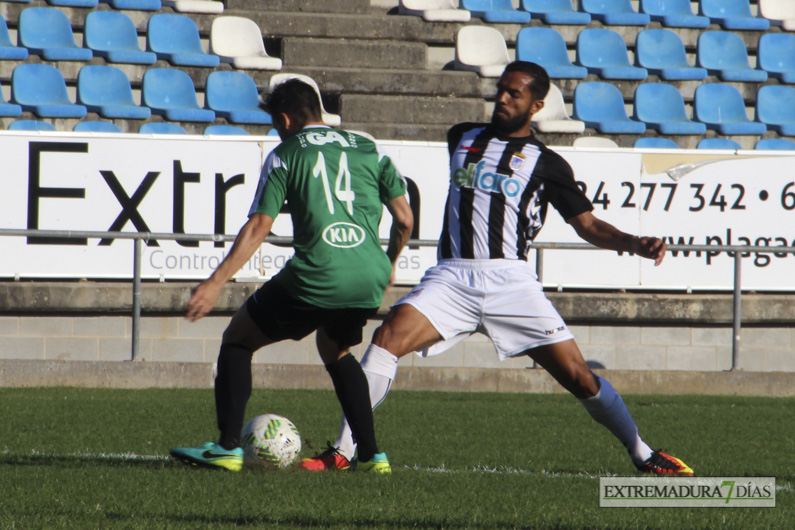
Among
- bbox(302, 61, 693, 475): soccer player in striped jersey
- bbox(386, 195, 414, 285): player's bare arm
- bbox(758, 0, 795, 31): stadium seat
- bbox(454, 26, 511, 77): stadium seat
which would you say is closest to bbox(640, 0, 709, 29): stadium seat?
bbox(758, 0, 795, 31): stadium seat

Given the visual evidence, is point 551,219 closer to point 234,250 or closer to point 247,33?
point 247,33

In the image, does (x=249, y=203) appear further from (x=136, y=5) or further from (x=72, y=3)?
(x=72, y=3)

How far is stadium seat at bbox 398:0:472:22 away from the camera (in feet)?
48.1

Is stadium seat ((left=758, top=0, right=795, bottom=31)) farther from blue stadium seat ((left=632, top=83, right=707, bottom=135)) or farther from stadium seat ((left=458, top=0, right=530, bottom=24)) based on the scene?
stadium seat ((left=458, top=0, right=530, bottom=24))

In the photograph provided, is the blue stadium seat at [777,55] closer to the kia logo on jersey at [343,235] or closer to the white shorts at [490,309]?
the white shorts at [490,309]

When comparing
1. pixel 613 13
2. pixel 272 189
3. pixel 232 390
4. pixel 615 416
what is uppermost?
pixel 613 13

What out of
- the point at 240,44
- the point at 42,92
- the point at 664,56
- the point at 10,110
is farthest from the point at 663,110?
the point at 10,110

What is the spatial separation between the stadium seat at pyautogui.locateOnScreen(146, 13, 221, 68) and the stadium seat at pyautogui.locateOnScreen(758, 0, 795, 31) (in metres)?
7.95

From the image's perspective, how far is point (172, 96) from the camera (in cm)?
1283

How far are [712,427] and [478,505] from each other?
12.3 ft

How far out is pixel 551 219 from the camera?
35.8 feet

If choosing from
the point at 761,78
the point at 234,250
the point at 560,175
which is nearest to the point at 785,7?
the point at 761,78

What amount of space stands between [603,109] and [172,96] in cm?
533

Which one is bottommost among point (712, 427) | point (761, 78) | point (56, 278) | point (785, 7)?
point (712, 427)
